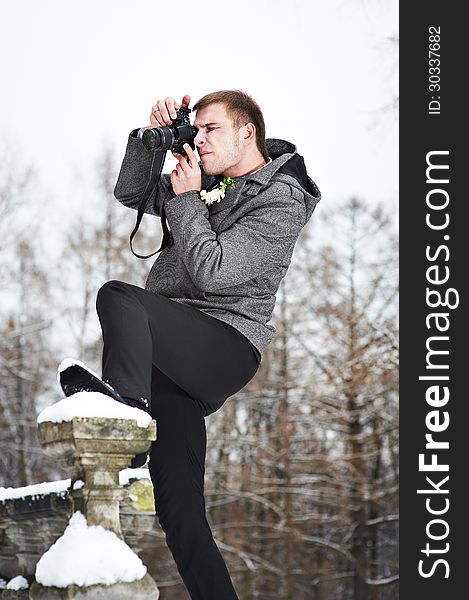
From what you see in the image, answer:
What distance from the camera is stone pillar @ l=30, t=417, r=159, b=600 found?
1938 mm

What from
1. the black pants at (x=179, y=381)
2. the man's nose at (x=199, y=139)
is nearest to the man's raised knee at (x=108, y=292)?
the black pants at (x=179, y=381)

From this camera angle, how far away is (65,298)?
39.3 ft

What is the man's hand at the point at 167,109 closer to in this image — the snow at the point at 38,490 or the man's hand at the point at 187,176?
the man's hand at the point at 187,176

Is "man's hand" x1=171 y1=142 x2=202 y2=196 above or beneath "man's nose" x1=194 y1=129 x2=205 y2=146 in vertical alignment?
beneath

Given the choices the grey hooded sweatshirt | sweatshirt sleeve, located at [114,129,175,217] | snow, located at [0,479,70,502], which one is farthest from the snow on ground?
sweatshirt sleeve, located at [114,129,175,217]

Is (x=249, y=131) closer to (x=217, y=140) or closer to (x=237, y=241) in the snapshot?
(x=217, y=140)

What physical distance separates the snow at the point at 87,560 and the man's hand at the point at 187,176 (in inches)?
32.1

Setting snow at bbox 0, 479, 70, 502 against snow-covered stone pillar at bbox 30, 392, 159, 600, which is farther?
snow at bbox 0, 479, 70, 502

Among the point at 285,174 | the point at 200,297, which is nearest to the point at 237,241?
the point at 200,297

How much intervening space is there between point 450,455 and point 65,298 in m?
6.86

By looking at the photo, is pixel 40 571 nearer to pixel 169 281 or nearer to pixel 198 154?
pixel 169 281

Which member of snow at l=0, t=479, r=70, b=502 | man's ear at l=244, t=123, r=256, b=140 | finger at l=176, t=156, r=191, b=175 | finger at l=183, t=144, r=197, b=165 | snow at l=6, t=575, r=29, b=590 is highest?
man's ear at l=244, t=123, r=256, b=140

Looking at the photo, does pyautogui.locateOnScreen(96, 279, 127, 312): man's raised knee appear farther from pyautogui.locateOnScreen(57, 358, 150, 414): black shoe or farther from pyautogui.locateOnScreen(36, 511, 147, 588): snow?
pyautogui.locateOnScreen(36, 511, 147, 588): snow

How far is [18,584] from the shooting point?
10.2ft
